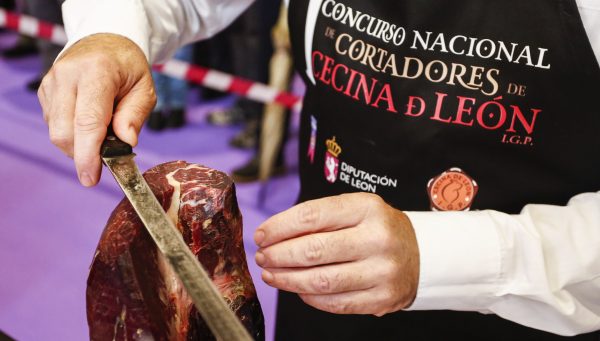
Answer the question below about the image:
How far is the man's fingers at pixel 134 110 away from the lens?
36.9 inches

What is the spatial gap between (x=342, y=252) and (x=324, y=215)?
50 mm

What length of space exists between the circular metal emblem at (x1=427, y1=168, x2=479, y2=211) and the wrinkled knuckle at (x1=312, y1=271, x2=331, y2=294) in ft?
1.23

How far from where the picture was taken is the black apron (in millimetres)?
978

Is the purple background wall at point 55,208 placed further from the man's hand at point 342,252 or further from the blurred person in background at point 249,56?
the man's hand at point 342,252

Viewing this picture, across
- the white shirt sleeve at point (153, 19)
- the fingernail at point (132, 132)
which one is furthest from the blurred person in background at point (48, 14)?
the fingernail at point (132, 132)

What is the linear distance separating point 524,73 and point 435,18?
161mm

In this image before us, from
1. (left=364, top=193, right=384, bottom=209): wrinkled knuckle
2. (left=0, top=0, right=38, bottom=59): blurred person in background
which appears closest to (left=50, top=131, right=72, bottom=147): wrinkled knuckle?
(left=364, top=193, right=384, bottom=209): wrinkled knuckle

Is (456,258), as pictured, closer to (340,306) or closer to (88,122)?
(340,306)

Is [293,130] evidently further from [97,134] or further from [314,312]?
[97,134]

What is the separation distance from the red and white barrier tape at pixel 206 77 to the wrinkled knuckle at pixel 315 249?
1.82m

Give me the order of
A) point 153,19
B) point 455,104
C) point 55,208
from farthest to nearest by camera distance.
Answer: point 55,208, point 153,19, point 455,104

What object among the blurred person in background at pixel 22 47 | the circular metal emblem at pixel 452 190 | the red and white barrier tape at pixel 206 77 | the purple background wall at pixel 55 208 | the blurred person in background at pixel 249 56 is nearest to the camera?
the circular metal emblem at pixel 452 190

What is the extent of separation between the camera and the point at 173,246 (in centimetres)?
72

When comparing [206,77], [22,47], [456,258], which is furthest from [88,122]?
[22,47]
